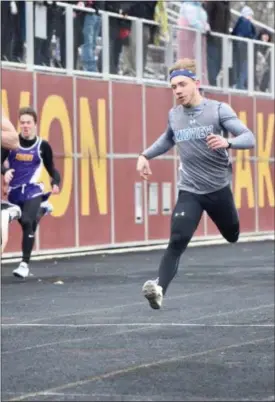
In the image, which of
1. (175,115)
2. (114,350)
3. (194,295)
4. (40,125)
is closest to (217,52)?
(40,125)

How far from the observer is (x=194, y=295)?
15328mm

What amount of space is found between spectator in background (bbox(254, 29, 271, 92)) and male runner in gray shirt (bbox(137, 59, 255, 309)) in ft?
58.6

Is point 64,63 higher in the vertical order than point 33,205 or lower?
higher

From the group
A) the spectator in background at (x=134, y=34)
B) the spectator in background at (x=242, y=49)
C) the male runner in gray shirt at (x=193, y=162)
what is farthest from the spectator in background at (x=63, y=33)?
the male runner in gray shirt at (x=193, y=162)

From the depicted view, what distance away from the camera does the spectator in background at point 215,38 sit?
28047 mm

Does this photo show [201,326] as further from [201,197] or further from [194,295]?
[194,295]

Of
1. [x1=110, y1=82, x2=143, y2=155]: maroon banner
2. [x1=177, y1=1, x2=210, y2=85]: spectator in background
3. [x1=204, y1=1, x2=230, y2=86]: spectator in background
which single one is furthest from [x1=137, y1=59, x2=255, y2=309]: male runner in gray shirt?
[x1=204, y1=1, x2=230, y2=86]: spectator in background

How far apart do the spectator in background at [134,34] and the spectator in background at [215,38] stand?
7.51 ft

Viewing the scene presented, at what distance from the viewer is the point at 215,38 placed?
1112 inches

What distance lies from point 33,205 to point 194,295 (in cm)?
375

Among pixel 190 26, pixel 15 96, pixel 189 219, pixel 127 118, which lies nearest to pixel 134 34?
pixel 127 118

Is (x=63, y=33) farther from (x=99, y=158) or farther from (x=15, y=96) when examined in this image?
(x=99, y=158)

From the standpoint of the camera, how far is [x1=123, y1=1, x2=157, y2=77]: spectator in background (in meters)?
25.2

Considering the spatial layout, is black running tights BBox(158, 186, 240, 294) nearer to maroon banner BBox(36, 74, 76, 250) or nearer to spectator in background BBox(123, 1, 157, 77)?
maroon banner BBox(36, 74, 76, 250)
